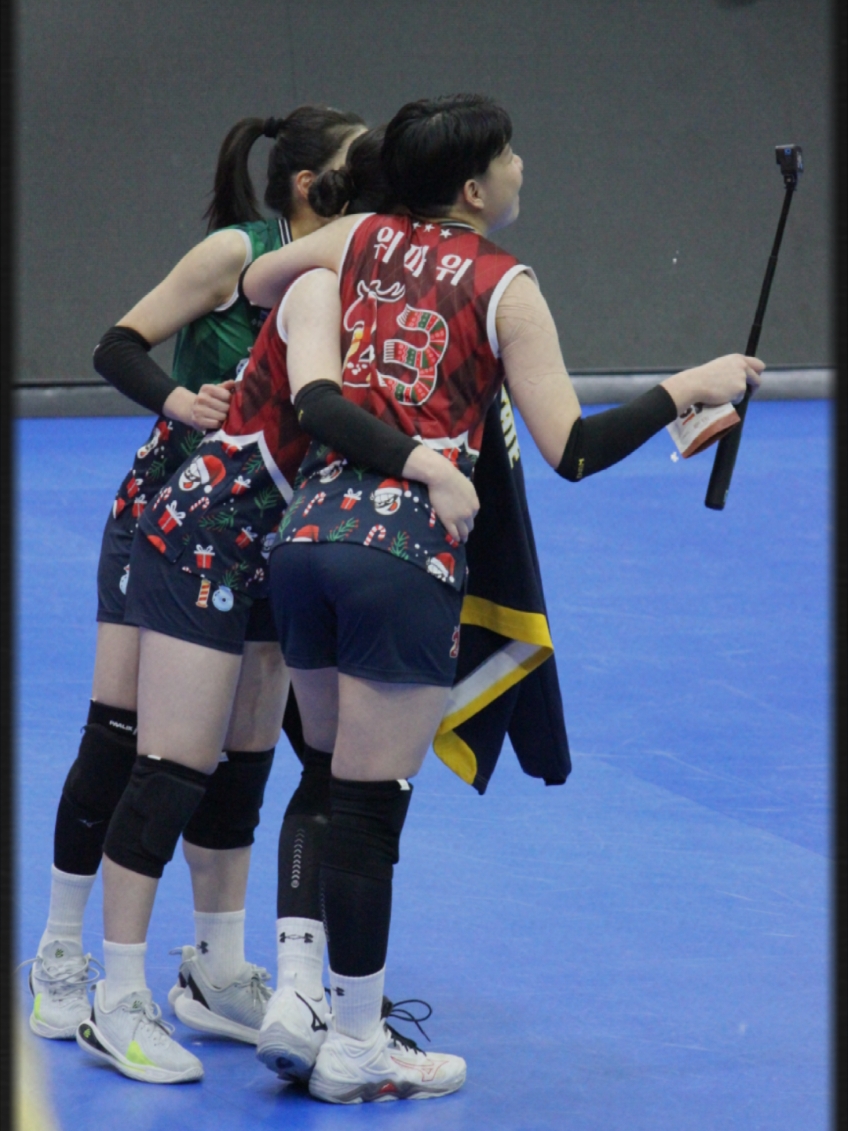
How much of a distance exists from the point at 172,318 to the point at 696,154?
940 cm

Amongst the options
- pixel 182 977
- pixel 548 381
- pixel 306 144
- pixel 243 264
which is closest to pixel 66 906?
pixel 182 977

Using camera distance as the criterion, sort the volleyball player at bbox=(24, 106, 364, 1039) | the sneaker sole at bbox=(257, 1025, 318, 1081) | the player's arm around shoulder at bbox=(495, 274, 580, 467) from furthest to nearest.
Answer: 1. the volleyball player at bbox=(24, 106, 364, 1039)
2. the sneaker sole at bbox=(257, 1025, 318, 1081)
3. the player's arm around shoulder at bbox=(495, 274, 580, 467)

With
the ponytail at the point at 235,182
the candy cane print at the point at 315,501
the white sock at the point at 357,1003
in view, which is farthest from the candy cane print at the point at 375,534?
the ponytail at the point at 235,182

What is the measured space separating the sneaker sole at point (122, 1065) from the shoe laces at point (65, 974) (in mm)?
139

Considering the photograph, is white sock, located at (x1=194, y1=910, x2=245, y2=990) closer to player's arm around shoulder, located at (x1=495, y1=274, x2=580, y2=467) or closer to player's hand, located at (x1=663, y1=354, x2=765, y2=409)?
player's arm around shoulder, located at (x1=495, y1=274, x2=580, y2=467)

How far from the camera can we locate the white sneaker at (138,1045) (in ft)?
7.93

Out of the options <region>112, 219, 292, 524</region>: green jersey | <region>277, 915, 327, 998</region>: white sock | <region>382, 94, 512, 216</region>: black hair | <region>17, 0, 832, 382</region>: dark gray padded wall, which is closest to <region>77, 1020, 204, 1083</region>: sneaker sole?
<region>277, 915, 327, 998</region>: white sock

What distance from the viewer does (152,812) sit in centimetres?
236

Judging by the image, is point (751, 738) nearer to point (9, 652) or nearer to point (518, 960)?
point (518, 960)

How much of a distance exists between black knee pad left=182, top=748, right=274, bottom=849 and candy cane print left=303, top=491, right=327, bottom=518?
0.55 m

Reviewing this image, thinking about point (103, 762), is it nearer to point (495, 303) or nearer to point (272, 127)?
point (495, 303)

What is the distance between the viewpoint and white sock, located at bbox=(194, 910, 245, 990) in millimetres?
2619

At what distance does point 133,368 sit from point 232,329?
0.18 m

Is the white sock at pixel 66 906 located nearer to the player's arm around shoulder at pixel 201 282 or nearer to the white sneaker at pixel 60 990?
the white sneaker at pixel 60 990
